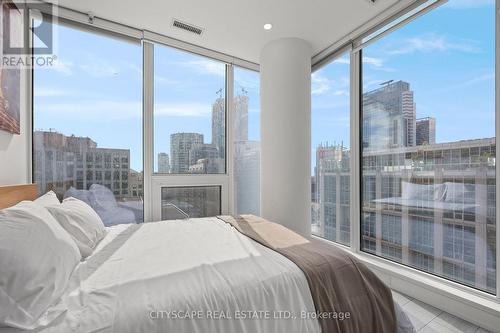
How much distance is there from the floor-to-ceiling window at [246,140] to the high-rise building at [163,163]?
923 millimetres

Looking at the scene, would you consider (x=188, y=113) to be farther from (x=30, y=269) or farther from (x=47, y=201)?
(x=30, y=269)

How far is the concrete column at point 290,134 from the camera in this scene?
9.28 feet

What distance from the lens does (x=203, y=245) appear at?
1543mm

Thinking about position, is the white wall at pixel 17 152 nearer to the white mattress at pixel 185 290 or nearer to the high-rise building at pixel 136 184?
the high-rise building at pixel 136 184

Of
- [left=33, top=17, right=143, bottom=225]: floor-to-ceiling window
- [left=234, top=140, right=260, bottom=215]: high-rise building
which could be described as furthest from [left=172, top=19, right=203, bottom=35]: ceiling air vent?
[left=234, top=140, right=260, bottom=215]: high-rise building

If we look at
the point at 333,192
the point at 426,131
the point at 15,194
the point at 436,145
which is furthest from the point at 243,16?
the point at 15,194

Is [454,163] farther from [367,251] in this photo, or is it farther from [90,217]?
[90,217]

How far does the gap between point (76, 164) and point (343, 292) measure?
274cm

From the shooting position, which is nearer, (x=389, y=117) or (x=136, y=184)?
(x=389, y=117)

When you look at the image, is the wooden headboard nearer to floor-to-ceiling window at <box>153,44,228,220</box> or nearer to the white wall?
the white wall

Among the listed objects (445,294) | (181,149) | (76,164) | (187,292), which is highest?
(181,149)

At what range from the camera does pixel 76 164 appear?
248cm

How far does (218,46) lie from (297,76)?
3.55 ft

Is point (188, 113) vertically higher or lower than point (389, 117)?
higher
